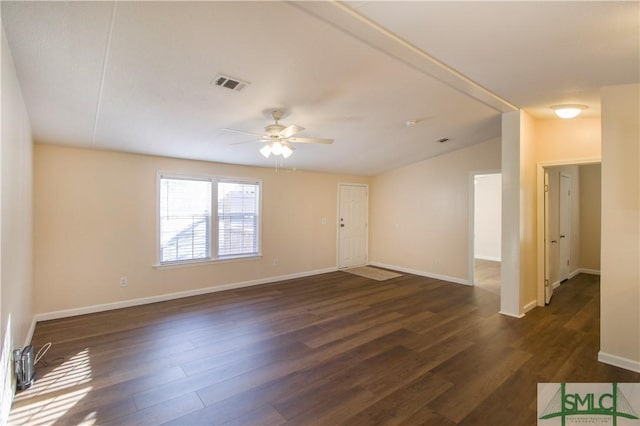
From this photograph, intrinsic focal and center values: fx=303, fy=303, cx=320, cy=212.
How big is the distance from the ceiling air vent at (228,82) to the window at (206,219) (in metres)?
2.67

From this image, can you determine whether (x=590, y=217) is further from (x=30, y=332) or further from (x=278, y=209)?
(x=30, y=332)

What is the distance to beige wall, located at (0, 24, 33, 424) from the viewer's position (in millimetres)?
2031

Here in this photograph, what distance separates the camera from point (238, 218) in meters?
5.72

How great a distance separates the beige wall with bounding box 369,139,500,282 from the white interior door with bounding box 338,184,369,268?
0.22m

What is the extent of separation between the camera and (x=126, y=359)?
117 inches

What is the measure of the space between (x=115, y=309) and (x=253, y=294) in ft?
6.52

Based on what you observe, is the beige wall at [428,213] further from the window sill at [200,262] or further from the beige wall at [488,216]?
the window sill at [200,262]

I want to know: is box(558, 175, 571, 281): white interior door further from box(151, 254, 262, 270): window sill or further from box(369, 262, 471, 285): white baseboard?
box(151, 254, 262, 270): window sill

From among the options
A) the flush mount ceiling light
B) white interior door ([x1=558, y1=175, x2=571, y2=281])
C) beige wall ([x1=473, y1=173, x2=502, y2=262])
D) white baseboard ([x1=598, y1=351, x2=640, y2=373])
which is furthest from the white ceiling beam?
beige wall ([x1=473, y1=173, x2=502, y2=262])

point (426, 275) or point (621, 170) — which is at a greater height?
point (621, 170)

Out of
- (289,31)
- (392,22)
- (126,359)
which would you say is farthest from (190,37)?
(126,359)

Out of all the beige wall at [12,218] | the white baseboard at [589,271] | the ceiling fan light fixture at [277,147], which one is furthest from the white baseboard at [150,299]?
the white baseboard at [589,271]

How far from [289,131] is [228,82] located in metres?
0.73

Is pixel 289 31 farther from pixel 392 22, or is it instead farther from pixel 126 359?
pixel 126 359
